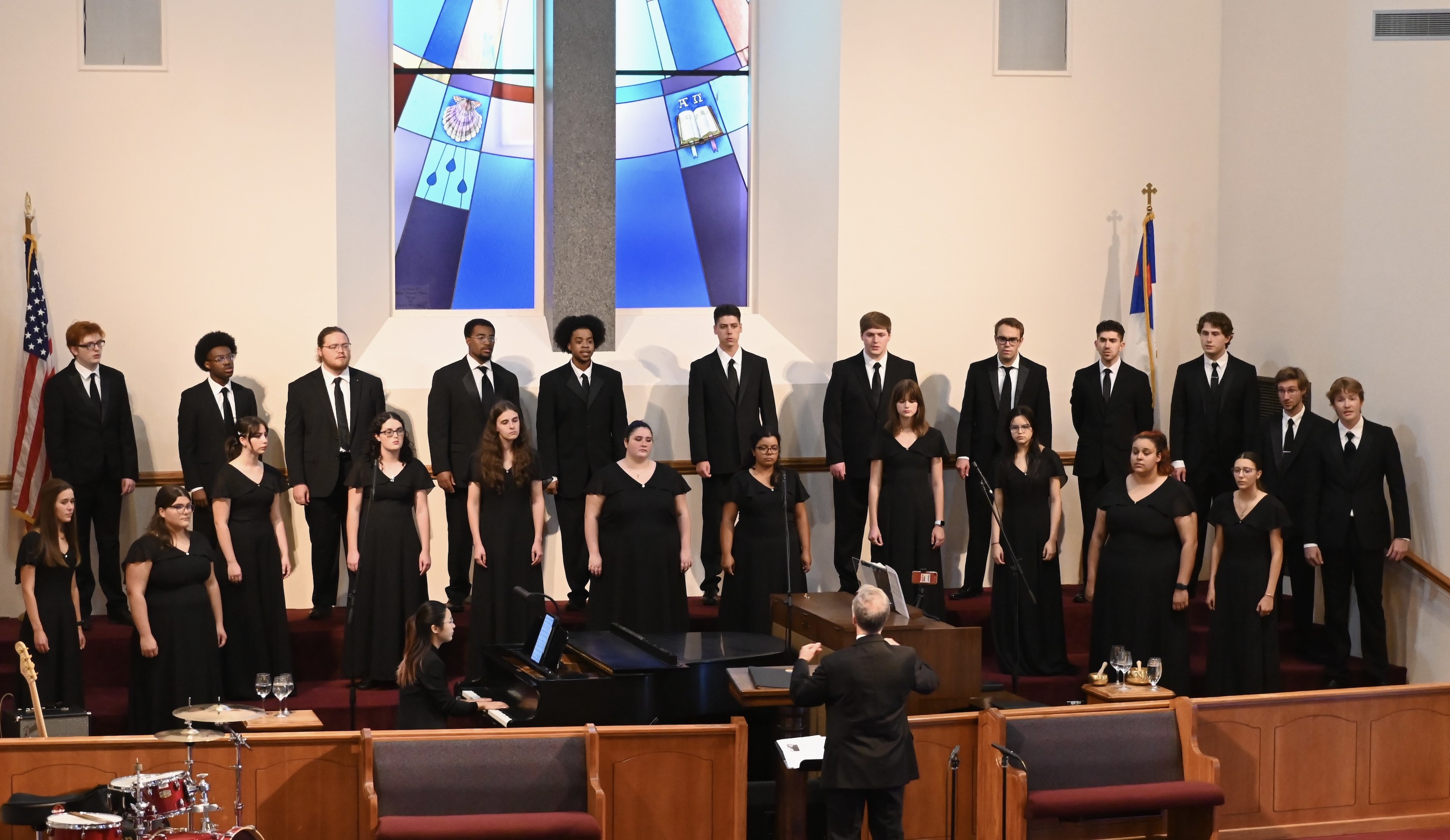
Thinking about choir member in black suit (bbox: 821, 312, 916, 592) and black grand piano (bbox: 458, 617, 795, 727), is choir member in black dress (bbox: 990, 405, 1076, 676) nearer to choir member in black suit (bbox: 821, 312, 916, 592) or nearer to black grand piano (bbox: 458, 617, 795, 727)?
choir member in black suit (bbox: 821, 312, 916, 592)

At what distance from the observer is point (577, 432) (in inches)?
305

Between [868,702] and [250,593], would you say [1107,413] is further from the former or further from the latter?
[250,593]

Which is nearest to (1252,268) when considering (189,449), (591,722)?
(591,722)

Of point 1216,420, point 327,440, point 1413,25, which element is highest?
point 1413,25

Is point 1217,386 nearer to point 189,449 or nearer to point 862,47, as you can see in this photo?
point 862,47

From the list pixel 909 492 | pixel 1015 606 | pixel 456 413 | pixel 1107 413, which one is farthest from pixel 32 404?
pixel 1107 413

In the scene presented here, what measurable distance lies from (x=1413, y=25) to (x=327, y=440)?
5.69m

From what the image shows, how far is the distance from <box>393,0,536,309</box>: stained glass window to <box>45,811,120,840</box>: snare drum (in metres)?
4.91

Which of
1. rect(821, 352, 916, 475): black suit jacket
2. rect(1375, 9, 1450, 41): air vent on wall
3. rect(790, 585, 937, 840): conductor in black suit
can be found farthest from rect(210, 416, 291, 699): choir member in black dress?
rect(1375, 9, 1450, 41): air vent on wall

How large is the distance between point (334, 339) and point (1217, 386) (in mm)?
4480

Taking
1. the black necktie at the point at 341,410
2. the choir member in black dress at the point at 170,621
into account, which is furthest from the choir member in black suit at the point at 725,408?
the choir member in black dress at the point at 170,621

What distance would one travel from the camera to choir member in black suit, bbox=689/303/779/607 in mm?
7879

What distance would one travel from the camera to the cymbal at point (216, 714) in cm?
517

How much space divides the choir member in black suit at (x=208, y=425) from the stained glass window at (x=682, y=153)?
2679mm
